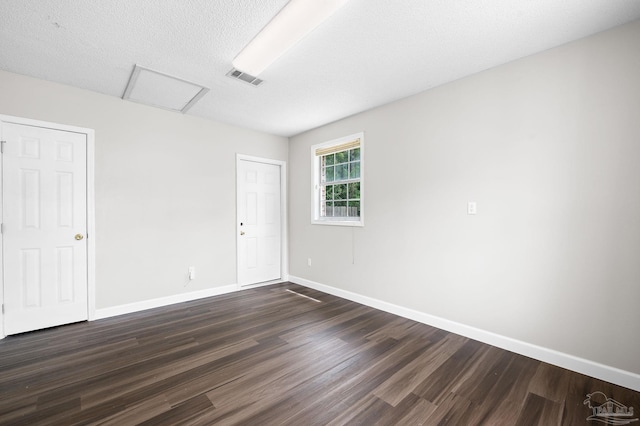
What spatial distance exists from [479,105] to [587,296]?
1861mm

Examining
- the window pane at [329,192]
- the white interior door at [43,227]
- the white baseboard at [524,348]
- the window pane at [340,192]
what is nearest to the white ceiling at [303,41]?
the white interior door at [43,227]

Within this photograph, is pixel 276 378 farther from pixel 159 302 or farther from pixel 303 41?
pixel 303 41

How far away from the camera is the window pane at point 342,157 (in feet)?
13.3

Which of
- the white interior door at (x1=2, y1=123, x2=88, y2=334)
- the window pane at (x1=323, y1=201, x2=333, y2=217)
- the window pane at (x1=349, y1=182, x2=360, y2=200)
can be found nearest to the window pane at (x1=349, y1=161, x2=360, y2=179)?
the window pane at (x1=349, y1=182, x2=360, y2=200)

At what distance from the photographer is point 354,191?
3.93m

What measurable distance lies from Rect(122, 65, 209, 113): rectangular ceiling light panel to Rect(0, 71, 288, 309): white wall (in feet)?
0.76

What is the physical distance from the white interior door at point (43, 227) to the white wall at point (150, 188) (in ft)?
0.54

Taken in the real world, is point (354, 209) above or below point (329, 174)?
below

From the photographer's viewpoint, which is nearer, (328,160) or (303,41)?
(303,41)

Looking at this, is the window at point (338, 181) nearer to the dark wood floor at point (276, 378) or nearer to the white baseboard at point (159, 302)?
the dark wood floor at point (276, 378)

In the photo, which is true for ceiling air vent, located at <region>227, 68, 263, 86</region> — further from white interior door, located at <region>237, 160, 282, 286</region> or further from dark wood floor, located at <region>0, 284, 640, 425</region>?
dark wood floor, located at <region>0, 284, 640, 425</region>

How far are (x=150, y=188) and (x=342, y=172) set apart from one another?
104 inches

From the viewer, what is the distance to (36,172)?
Answer: 9.09ft

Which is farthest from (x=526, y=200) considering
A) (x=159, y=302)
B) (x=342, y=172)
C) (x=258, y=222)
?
(x=159, y=302)
